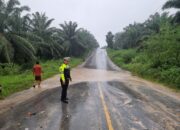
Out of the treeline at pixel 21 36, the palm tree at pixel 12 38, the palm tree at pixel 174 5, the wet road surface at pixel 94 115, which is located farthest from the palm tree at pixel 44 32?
the wet road surface at pixel 94 115

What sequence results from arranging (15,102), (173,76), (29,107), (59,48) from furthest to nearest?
(59,48) < (173,76) < (15,102) < (29,107)

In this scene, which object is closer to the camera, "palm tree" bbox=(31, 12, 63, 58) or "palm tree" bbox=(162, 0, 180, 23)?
"palm tree" bbox=(162, 0, 180, 23)

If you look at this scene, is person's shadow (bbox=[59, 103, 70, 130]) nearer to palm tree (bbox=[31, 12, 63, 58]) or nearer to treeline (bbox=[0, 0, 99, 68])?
treeline (bbox=[0, 0, 99, 68])

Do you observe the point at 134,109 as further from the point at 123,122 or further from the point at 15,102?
the point at 15,102

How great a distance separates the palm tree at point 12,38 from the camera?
25.0 meters

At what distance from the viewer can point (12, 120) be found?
7.86m

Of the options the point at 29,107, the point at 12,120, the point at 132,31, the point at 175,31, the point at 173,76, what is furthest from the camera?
the point at 132,31

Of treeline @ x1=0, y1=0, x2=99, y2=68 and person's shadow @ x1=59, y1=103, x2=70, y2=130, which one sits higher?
treeline @ x1=0, y1=0, x2=99, y2=68

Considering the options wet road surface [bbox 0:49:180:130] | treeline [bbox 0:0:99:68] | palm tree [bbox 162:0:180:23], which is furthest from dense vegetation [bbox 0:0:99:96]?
palm tree [bbox 162:0:180:23]

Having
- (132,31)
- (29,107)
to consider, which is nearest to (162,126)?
(29,107)

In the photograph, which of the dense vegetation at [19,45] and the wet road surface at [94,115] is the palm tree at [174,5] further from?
the wet road surface at [94,115]

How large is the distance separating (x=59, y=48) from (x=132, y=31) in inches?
1241

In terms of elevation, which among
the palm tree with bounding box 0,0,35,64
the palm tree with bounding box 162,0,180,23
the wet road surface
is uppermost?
the palm tree with bounding box 162,0,180,23

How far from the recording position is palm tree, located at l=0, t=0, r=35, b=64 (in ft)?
81.9
